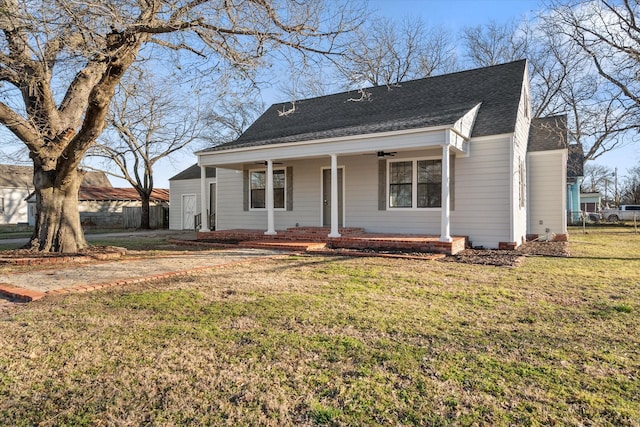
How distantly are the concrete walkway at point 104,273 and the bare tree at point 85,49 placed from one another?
83.9 inches

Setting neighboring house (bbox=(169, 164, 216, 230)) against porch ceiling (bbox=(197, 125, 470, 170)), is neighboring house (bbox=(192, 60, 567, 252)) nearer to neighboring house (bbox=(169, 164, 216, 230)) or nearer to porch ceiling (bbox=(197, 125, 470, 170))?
porch ceiling (bbox=(197, 125, 470, 170))

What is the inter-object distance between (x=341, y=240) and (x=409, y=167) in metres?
2.80

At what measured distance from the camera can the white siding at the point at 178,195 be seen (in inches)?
809

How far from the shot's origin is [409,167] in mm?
10922

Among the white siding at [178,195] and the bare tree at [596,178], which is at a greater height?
the bare tree at [596,178]

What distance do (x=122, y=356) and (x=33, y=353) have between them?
74cm

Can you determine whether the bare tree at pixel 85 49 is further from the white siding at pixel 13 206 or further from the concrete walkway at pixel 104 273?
the white siding at pixel 13 206

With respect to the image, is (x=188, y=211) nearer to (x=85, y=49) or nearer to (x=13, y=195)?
(x=85, y=49)

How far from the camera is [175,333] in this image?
144 inches

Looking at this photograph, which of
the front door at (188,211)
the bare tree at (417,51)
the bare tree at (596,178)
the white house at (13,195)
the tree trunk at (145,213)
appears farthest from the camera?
the bare tree at (596,178)

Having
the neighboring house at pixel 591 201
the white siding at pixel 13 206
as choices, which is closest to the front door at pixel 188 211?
the white siding at pixel 13 206

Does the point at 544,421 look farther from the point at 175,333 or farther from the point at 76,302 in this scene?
the point at 76,302

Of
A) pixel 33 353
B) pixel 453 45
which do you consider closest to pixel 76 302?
pixel 33 353

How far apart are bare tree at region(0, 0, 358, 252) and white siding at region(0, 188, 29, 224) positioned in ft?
102
